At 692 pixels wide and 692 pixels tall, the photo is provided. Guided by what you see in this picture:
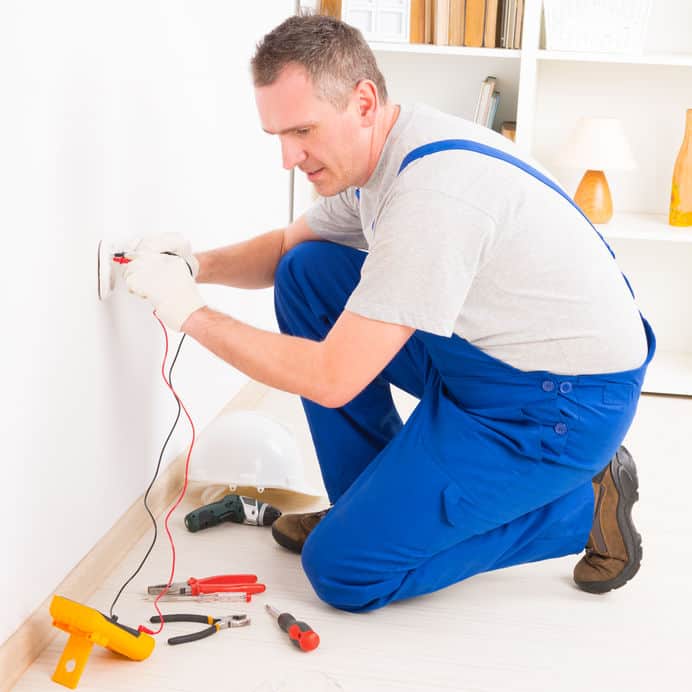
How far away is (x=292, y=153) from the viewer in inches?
60.4

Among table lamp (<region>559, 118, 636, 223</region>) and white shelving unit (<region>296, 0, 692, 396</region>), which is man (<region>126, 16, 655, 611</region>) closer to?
table lamp (<region>559, 118, 636, 223</region>)

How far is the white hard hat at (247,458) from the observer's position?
79.7 inches

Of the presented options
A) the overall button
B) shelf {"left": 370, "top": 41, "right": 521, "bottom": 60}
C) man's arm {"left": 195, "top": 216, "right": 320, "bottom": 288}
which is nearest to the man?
the overall button

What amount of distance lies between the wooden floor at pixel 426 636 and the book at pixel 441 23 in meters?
1.61

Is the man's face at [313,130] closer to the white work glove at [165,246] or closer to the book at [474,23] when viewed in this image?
the white work glove at [165,246]

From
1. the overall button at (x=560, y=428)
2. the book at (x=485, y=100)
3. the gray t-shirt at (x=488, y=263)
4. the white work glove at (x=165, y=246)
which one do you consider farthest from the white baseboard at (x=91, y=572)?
the book at (x=485, y=100)

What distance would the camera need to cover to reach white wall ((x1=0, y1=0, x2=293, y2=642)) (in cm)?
136

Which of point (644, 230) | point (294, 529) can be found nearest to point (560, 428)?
point (294, 529)

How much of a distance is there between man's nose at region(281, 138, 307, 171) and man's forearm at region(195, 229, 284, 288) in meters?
0.43

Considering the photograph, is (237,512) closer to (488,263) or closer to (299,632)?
(299,632)

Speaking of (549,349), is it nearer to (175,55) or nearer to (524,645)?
(524,645)

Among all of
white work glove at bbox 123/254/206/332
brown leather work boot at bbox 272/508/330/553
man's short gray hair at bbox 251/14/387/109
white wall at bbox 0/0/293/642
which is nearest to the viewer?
white wall at bbox 0/0/293/642

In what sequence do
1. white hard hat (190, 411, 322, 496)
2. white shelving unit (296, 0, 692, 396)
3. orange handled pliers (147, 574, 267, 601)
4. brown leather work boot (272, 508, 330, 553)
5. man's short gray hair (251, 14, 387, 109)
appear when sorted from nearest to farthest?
man's short gray hair (251, 14, 387, 109)
orange handled pliers (147, 574, 267, 601)
brown leather work boot (272, 508, 330, 553)
white hard hat (190, 411, 322, 496)
white shelving unit (296, 0, 692, 396)

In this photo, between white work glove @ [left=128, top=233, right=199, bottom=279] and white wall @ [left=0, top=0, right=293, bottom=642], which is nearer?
white wall @ [left=0, top=0, right=293, bottom=642]
